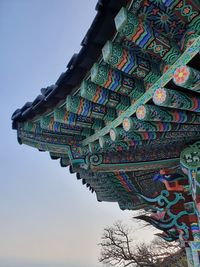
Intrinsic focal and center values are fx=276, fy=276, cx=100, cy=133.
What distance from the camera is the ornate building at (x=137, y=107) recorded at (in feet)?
8.44

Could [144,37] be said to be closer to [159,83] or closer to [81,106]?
[159,83]

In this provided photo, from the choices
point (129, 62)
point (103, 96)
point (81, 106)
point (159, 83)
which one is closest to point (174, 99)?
point (159, 83)

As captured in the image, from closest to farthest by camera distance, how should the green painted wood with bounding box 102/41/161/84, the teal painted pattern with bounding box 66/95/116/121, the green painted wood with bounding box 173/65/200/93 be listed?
the green painted wood with bounding box 173/65/200/93 → the green painted wood with bounding box 102/41/161/84 → the teal painted pattern with bounding box 66/95/116/121

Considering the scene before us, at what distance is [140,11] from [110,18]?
0.32 meters

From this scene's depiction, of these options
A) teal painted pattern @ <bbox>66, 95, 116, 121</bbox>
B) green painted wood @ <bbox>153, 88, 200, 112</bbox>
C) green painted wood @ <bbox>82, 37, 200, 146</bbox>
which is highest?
teal painted pattern @ <bbox>66, 95, 116, 121</bbox>

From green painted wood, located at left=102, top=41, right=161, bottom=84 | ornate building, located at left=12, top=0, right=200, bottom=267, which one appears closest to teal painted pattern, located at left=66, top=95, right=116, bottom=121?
ornate building, located at left=12, top=0, right=200, bottom=267

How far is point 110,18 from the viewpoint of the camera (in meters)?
2.73

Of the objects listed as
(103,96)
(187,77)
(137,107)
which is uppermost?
(103,96)

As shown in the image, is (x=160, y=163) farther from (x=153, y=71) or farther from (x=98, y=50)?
(x=98, y=50)

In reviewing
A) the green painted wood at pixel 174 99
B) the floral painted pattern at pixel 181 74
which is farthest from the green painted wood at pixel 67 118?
the floral painted pattern at pixel 181 74

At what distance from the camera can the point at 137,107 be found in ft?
10.7

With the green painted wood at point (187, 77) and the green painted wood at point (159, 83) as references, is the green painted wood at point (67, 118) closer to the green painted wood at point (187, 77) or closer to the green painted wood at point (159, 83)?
the green painted wood at point (159, 83)

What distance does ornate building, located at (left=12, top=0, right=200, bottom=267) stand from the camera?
8.44 ft

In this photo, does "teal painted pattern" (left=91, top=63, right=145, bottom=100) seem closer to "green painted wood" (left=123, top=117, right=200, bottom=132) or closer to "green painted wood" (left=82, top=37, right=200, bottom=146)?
"green painted wood" (left=82, top=37, right=200, bottom=146)
